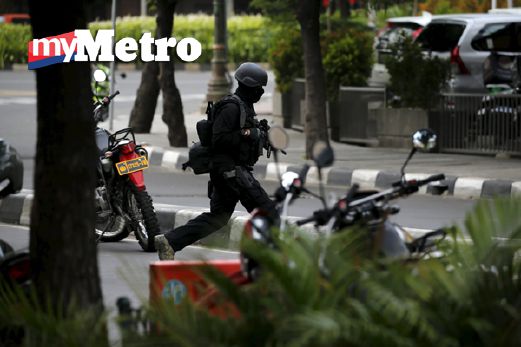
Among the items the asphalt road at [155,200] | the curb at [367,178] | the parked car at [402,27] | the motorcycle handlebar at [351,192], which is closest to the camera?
the motorcycle handlebar at [351,192]

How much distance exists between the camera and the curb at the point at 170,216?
11.4 metres

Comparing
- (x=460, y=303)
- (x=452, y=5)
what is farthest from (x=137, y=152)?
(x=452, y=5)

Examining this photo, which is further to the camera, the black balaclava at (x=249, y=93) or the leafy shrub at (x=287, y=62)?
the leafy shrub at (x=287, y=62)

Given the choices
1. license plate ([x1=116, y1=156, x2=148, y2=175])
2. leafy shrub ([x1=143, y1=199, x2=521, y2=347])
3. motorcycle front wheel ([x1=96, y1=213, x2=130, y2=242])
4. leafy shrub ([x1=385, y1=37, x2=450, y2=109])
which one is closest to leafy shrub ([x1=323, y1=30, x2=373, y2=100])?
leafy shrub ([x1=385, y1=37, x2=450, y2=109])

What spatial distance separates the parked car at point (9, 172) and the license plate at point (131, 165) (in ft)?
11.2

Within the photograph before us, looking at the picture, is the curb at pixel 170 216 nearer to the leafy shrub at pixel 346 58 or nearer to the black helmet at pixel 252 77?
the black helmet at pixel 252 77

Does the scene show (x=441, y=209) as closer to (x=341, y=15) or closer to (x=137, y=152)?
(x=137, y=152)

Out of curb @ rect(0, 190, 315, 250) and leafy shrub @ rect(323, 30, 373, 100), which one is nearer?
curb @ rect(0, 190, 315, 250)

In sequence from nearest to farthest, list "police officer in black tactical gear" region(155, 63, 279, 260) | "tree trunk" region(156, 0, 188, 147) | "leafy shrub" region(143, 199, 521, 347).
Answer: "leafy shrub" region(143, 199, 521, 347) → "police officer in black tactical gear" region(155, 63, 279, 260) → "tree trunk" region(156, 0, 188, 147)

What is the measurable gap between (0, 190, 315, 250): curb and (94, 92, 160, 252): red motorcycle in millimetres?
478

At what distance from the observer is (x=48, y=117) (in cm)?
561

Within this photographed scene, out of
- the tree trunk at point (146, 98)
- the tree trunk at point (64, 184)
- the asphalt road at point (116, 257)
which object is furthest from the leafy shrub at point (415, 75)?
the tree trunk at point (64, 184)

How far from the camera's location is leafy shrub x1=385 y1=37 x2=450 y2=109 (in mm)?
18984

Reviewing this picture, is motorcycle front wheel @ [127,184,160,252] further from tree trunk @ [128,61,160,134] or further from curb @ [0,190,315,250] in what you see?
tree trunk @ [128,61,160,134]
